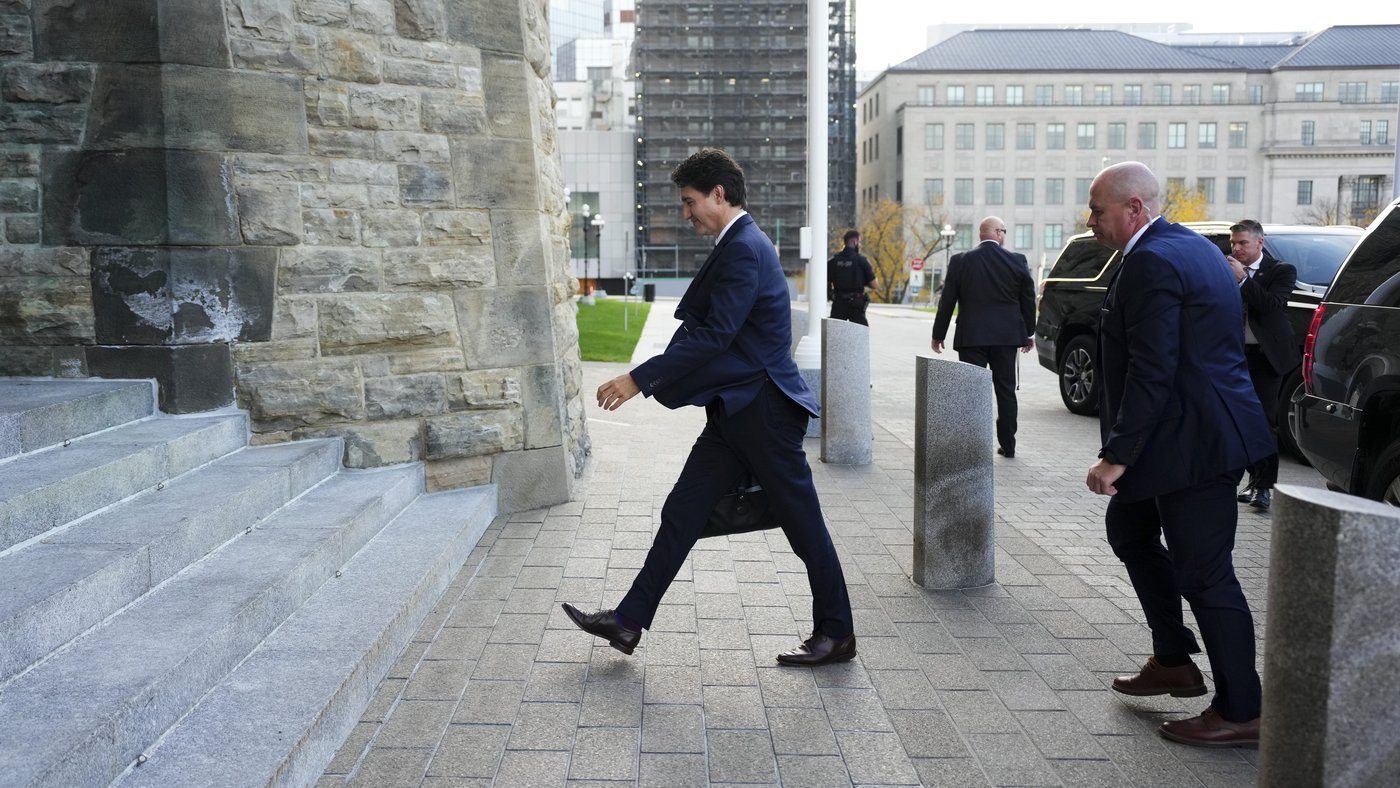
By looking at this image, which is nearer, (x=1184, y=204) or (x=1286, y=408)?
(x=1286, y=408)

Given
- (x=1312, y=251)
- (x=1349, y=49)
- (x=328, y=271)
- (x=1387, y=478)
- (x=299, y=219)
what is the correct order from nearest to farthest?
(x=1387, y=478) → (x=299, y=219) → (x=328, y=271) → (x=1312, y=251) → (x=1349, y=49)

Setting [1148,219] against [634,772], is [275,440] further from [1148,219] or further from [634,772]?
[1148,219]

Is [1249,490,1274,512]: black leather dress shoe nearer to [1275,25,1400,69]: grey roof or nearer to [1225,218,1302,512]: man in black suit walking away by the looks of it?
[1225,218,1302,512]: man in black suit walking away

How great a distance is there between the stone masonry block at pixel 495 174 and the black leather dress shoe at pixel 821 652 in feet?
12.5

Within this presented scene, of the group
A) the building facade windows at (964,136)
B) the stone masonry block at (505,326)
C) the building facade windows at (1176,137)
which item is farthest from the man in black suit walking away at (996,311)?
the building facade windows at (1176,137)

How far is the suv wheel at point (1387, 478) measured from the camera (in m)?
5.39

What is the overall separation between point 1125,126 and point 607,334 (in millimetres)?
74835

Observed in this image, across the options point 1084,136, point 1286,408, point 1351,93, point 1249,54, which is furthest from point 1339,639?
point 1249,54

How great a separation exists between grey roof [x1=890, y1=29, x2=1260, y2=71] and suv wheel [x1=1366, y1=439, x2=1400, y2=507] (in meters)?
90.2

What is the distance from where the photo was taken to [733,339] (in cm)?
464

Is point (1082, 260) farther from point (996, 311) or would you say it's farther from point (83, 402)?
point (83, 402)

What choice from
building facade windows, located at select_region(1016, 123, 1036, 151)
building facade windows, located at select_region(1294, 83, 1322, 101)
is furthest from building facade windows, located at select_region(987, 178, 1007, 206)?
building facade windows, located at select_region(1294, 83, 1322, 101)

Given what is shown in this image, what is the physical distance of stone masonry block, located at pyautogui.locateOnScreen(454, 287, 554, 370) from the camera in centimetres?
734

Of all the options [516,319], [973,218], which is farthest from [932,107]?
[516,319]
